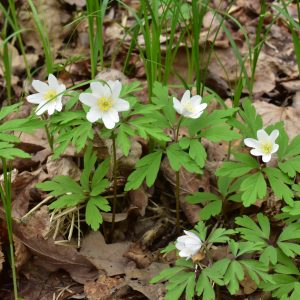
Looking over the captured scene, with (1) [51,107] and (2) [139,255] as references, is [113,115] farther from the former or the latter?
(2) [139,255]

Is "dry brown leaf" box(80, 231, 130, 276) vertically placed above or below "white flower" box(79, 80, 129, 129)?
below

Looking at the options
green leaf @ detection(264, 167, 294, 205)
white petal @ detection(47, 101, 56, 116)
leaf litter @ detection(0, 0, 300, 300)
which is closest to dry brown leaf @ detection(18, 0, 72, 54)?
leaf litter @ detection(0, 0, 300, 300)

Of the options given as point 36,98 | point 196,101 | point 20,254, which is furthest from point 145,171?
point 20,254

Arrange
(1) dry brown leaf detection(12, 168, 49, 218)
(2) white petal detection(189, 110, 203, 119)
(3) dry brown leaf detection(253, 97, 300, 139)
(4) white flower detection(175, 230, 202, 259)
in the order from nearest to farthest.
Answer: (4) white flower detection(175, 230, 202, 259) → (2) white petal detection(189, 110, 203, 119) → (1) dry brown leaf detection(12, 168, 49, 218) → (3) dry brown leaf detection(253, 97, 300, 139)

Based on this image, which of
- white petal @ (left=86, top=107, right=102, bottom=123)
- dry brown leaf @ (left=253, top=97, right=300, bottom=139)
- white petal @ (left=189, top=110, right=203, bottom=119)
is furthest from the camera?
dry brown leaf @ (left=253, top=97, right=300, bottom=139)

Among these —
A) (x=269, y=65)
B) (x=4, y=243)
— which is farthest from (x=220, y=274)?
(x=269, y=65)

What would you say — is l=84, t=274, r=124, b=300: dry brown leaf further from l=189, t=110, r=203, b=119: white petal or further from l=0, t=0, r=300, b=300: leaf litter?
l=189, t=110, r=203, b=119: white petal

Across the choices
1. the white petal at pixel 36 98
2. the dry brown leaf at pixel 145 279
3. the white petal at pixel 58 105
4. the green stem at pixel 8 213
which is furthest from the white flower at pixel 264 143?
the green stem at pixel 8 213
